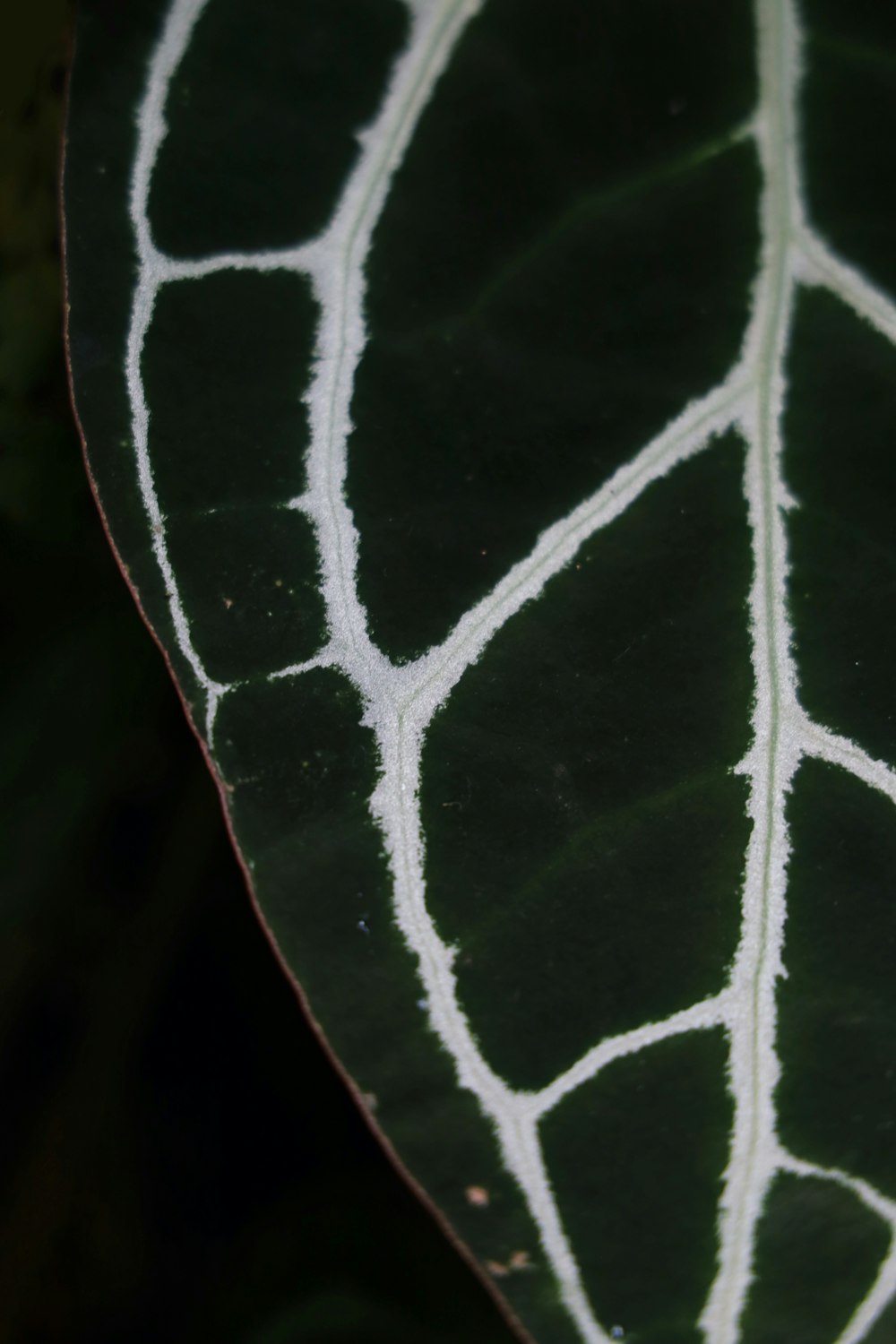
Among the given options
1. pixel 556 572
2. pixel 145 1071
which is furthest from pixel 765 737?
pixel 145 1071

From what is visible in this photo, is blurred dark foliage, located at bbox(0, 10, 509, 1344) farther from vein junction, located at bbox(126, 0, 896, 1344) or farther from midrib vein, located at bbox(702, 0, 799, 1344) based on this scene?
midrib vein, located at bbox(702, 0, 799, 1344)

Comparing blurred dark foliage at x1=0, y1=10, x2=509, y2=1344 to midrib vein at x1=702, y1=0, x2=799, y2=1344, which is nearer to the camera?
midrib vein at x1=702, y1=0, x2=799, y2=1344

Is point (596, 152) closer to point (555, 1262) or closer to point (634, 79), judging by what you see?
point (634, 79)

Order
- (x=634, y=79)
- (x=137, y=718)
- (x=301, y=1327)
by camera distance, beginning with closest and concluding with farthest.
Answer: (x=634, y=79), (x=137, y=718), (x=301, y=1327)

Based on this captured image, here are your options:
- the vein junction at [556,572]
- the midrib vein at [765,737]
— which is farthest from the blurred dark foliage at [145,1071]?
the midrib vein at [765,737]

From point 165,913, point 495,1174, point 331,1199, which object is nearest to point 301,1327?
point 331,1199

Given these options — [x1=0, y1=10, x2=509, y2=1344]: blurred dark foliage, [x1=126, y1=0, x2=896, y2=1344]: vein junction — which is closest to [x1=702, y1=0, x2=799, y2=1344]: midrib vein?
[x1=126, y1=0, x2=896, y2=1344]: vein junction
